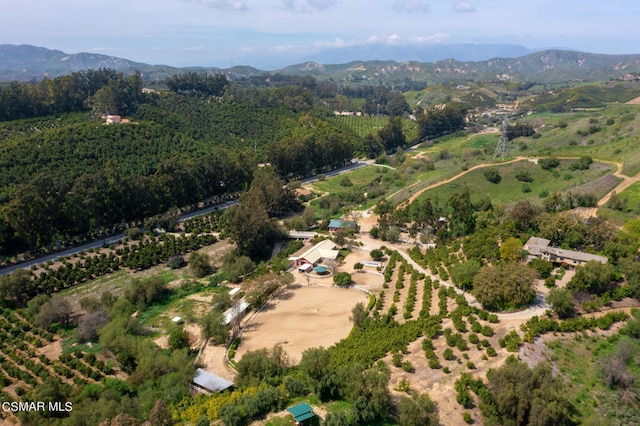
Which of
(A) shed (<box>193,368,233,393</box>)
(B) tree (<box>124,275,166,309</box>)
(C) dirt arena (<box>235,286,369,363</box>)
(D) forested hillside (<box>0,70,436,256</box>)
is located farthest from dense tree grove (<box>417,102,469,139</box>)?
(A) shed (<box>193,368,233,393</box>)

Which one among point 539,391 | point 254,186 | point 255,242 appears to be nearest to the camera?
point 539,391

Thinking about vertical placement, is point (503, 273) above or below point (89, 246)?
above

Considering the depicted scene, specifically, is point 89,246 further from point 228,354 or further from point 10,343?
point 228,354

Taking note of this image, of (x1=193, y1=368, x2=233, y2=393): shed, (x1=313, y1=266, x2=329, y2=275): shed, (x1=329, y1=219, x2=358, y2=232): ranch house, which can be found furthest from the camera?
(x1=329, y1=219, x2=358, y2=232): ranch house

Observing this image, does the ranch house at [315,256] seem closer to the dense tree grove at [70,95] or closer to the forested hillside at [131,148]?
the forested hillside at [131,148]

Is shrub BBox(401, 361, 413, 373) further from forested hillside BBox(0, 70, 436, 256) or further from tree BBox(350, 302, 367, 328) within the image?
forested hillside BBox(0, 70, 436, 256)

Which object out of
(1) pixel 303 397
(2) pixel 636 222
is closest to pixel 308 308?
(1) pixel 303 397

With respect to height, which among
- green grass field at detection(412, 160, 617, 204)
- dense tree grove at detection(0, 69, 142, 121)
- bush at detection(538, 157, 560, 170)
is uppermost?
dense tree grove at detection(0, 69, 142, 121)

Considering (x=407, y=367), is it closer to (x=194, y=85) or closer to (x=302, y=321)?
(x=302, y=321)
